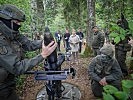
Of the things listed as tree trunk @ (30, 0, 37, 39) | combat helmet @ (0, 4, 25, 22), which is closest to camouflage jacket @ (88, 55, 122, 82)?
combat helmet @ (0, 4, 25, 22)

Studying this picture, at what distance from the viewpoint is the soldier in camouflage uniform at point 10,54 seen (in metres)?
3.75

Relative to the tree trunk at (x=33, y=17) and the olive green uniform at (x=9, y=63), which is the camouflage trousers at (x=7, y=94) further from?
the tree trunk at (x=33, y=17)

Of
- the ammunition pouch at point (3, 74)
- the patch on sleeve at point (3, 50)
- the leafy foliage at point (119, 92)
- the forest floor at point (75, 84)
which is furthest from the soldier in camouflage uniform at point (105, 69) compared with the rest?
the leafy foliage at point (119, 92)

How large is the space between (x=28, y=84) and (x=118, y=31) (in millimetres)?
7526

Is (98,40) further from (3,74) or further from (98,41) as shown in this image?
(3,74)

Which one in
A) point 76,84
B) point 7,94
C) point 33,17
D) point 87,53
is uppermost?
point 33,17

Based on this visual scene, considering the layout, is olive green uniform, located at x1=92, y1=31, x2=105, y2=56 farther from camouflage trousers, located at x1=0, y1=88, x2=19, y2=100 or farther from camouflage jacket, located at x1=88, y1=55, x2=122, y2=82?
camouflage trousers, located at x1=0, y1=88, x2=19, y2=100

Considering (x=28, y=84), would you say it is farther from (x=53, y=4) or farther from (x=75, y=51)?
(x=53, y=4)

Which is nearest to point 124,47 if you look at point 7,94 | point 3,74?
point 7,94

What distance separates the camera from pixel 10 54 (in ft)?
12.5

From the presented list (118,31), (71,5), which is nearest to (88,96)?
(118,31)

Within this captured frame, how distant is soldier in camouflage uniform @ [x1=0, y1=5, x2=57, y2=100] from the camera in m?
3.75

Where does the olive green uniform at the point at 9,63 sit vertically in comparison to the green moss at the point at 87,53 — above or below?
above

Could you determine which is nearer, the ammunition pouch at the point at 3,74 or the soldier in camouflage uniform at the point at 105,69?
the ammunition pouch at the point at 3,74
